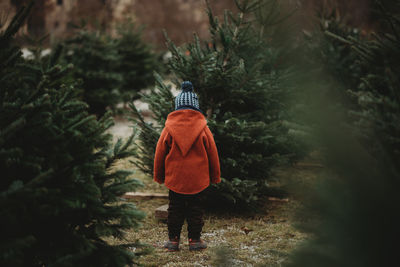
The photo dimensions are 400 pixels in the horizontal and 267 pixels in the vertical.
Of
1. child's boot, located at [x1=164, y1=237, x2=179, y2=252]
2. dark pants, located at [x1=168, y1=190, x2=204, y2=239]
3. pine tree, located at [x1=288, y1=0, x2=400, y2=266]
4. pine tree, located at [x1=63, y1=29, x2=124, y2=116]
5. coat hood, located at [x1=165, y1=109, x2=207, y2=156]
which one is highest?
pine tree, located at [x1=63, y1=29, x2=124, y2=116]

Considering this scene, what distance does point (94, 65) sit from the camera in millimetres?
11547

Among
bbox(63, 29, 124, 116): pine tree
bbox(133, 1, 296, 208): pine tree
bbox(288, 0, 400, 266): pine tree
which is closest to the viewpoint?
bbox(288, 0, 400, 266): pine tree

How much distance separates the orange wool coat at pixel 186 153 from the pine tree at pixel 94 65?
25.6ft

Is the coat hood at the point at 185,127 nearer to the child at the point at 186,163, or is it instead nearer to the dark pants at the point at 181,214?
the child at the point at 186,163

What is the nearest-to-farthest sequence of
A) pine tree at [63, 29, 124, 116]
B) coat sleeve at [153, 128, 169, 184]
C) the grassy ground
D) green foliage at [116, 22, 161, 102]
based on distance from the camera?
the grassy ground → coat sleeve at [153, 128, 169, 184] → pine tree at [63, 29, 124, 116] → green foliage at [116, 22, 161, 102]

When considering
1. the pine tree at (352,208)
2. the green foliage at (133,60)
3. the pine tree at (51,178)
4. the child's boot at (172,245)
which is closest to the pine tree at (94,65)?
the green foliage at (133,60)

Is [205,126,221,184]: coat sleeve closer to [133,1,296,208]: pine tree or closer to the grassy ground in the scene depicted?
[133,1,296,208]: pine tree

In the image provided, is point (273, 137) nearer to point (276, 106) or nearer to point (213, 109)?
point (276, 106)

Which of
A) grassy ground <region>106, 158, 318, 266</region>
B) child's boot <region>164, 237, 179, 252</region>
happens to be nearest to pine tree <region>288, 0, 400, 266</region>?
grassy ground <region>106, 158, 318, 266</region>

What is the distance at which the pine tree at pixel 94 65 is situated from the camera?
440 inches

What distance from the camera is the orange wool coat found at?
379cm

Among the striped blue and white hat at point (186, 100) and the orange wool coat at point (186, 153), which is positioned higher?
the striped blue and white hat at point (186, 100)

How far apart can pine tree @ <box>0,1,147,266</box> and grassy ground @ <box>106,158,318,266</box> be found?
3.71 feet

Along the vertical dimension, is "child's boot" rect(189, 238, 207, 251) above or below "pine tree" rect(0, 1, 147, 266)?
below
